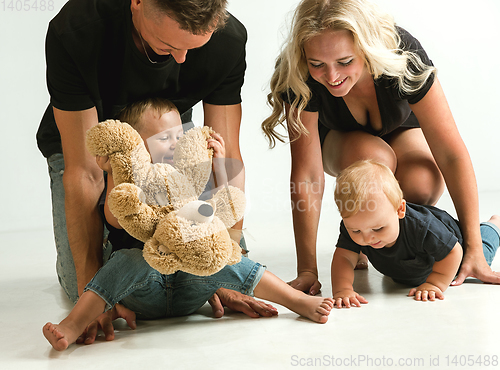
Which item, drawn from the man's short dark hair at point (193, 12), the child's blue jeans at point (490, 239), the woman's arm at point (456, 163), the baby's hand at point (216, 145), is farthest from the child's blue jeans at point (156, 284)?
the child's blue jeans at point (490, 239)

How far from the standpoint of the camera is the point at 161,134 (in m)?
1.14

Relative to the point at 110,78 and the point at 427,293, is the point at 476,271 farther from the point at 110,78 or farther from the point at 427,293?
the point at 110,78

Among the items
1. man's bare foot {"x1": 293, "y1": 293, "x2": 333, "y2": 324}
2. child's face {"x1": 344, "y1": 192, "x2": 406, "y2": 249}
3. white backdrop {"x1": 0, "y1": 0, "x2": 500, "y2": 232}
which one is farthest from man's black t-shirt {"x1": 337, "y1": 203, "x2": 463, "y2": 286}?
white backdrop {"x1": 0, "y1": 0, "x2": 500, "y2": 232}

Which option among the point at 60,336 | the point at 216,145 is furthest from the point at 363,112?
the point at 60,336

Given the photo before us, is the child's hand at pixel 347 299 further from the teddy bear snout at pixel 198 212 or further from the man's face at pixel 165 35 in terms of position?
the man's face at pixel 165 35

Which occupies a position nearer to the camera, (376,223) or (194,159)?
(194,159)

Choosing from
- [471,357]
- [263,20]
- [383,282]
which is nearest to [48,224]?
[263,20]

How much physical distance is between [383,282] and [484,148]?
2.10 meters

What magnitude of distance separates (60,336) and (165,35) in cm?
61

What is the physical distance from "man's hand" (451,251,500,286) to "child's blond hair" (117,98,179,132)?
2.72 feet

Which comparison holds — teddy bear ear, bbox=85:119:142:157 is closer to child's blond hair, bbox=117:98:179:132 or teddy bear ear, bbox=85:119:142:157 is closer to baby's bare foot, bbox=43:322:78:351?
child's blond hair, bbox=117:98:179:132

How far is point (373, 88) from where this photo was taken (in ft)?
4.70

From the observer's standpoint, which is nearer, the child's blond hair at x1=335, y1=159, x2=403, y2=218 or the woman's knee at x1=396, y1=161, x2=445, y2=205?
the child's blond hair at x1=335, y1=159, x2=403, y2=218

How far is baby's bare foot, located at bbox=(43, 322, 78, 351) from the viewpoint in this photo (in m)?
0.99
